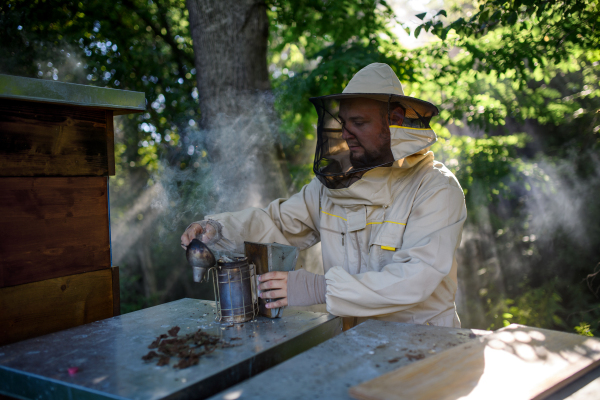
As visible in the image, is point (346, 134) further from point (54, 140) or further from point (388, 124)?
point (54, 140)

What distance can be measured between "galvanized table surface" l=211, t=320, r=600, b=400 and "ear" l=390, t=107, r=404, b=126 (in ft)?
3.37

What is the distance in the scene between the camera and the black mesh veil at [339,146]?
2199 millimetres

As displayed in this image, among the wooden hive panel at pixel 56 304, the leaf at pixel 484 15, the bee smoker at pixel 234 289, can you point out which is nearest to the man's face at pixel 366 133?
the bee smoker at pixel 234 289

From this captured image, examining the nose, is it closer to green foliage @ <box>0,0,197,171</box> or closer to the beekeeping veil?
the beekeeping veil

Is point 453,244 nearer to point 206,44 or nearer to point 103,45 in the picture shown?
point 206,44

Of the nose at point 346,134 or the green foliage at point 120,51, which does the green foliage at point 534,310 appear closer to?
the nose at point 346,134

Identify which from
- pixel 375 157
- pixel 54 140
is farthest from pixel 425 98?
pixel 54 140

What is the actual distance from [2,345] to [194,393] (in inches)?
43.3

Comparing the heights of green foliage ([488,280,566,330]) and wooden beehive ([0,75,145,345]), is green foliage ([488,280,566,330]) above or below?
below

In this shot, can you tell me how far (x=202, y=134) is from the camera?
12.0ft

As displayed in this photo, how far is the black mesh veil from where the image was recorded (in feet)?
7.22

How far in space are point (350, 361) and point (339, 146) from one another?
1408 mm

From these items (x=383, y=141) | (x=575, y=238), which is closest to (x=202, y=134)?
(x=383, y=141)

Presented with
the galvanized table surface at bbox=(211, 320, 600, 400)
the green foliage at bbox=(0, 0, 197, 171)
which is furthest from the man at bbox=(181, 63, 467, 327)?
the green foliage at bbox=(0, 0, 197, 171)
